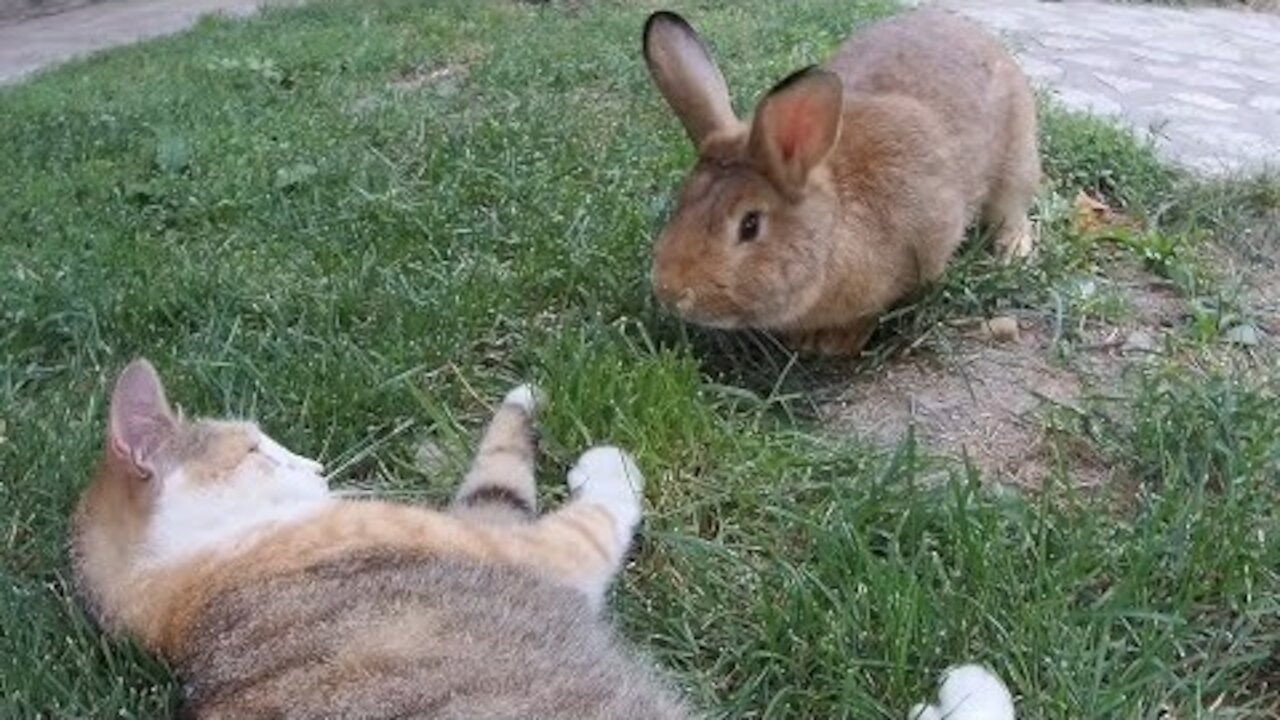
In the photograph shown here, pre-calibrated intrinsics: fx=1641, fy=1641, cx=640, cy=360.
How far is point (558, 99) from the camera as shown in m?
6.35

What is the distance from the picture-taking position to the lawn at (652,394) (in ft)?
9.22

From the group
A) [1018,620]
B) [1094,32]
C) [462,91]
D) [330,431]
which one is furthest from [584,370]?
[1094,32]

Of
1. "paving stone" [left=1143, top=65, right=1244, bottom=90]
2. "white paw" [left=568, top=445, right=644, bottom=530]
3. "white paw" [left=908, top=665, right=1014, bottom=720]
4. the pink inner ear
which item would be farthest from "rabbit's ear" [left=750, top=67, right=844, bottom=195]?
"paving stone" [left=1143, top=65, right=1244, bottom=90]

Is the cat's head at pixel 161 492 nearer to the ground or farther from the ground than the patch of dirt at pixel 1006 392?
farther from the ground

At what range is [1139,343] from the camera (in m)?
4.04

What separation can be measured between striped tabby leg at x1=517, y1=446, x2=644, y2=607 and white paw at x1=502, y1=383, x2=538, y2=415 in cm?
24

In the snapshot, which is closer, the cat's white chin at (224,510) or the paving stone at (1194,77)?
the cat's white chin at (224,510)

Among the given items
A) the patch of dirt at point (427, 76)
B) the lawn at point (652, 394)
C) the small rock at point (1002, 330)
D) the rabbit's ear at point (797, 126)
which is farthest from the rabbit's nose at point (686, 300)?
the patch of dirt at point (427, 76)

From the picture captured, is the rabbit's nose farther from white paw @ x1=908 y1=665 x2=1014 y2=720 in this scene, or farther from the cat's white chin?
white paw @ x1=908 y1=665 x2=1014 y2=720

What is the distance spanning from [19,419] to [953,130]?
7.74ft

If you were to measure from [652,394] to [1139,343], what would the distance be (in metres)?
1.28

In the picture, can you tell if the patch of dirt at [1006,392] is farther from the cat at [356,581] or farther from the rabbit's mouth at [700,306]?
the cat at [356,581]

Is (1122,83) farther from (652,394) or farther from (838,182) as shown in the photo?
(652,394)

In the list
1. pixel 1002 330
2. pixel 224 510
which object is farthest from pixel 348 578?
pixel 1002 330
